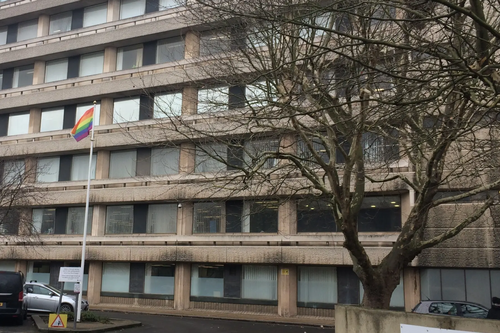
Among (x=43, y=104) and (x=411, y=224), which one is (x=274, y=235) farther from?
(x=43, y=104)

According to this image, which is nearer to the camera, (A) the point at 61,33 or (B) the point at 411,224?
(B) the point at 411,224

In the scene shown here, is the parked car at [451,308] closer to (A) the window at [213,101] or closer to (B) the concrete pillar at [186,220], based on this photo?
(A) the window at [213,101]

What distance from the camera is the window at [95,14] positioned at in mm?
32969

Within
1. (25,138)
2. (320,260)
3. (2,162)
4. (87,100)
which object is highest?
(87,100)

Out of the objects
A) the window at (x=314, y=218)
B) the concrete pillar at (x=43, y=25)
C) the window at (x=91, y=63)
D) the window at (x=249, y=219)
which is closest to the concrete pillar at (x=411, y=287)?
the window at (x=314, y=218)

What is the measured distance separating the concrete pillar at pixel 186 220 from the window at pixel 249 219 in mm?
2133

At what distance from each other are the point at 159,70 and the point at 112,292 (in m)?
13.1

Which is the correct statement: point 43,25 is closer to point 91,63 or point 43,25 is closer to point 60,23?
point 60,23

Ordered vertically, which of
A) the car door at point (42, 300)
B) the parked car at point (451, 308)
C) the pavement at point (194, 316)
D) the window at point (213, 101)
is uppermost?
the window at point (213, 101)

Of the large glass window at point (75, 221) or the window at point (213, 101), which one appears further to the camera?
the large glass window at point (75, 221)

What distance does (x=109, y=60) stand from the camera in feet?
103

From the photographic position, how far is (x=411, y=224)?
40.2 ft

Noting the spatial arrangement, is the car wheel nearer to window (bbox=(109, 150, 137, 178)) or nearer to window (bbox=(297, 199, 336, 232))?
window (bbox=(109, 150, 137, 178))

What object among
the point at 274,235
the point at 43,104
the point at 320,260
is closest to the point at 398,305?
the point at 320,260
